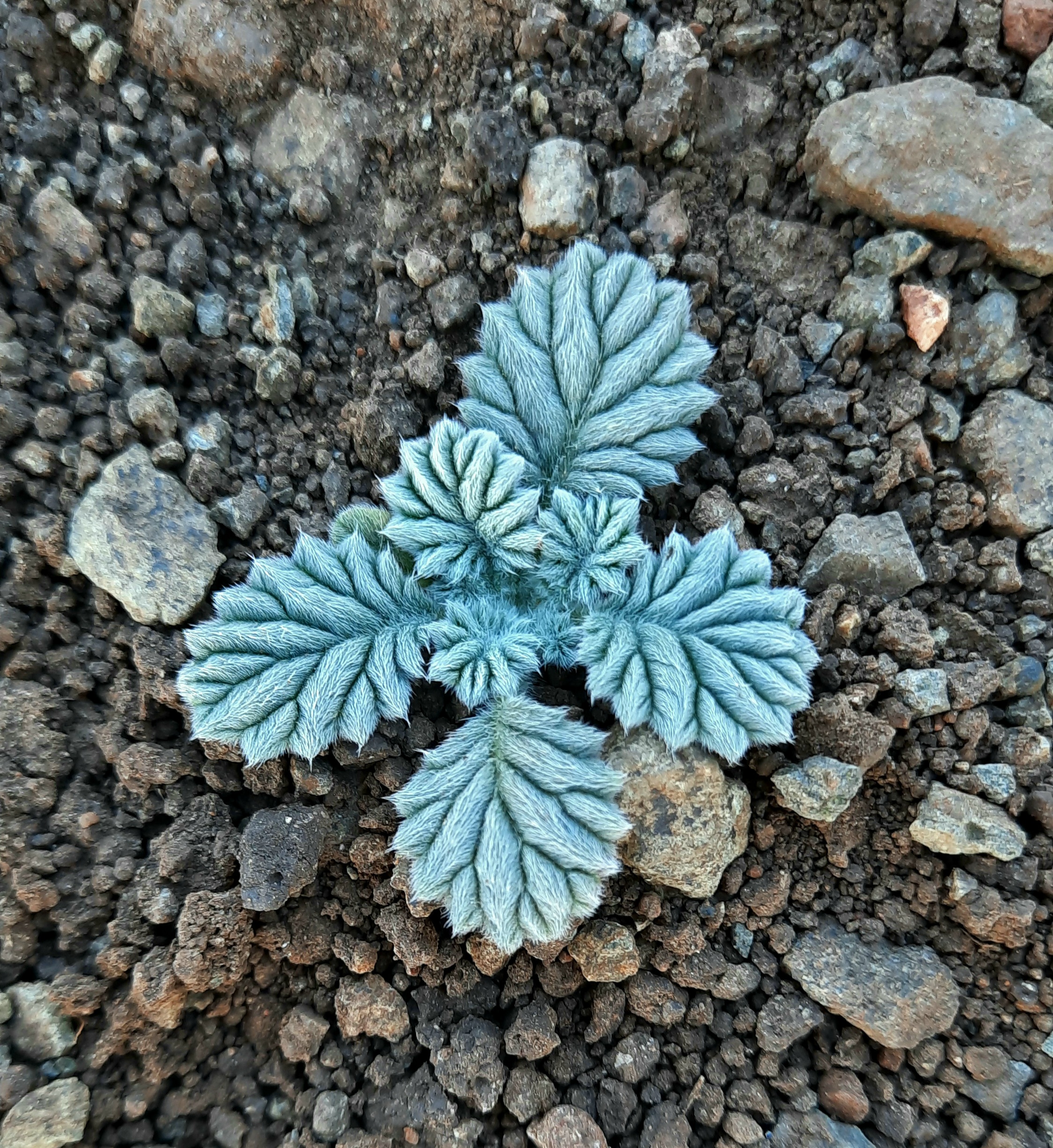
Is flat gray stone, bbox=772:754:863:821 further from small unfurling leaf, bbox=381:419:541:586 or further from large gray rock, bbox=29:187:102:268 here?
large gray rock, bbox=29:187:102:268

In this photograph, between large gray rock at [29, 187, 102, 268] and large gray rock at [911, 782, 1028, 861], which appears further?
large gray rock at [29, 187, 102, 268]

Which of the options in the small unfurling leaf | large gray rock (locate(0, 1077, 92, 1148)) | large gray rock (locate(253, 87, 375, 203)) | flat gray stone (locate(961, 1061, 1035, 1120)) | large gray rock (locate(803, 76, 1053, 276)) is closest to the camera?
large gray rock (locate(0, 1077, 92, 1148))

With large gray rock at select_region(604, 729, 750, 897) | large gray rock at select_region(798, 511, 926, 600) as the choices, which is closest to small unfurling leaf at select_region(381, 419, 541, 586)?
large gray rock at select_region(604, 729, 750, 897)

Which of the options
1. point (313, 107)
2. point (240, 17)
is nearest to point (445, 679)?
point (313, 107)

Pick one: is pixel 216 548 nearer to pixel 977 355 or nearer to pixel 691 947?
pixel 691 947

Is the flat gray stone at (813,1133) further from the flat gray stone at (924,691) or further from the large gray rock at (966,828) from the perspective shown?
the flat gray stone at (924,691)

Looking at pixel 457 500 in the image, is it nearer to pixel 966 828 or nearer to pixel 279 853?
pixel 279 853
